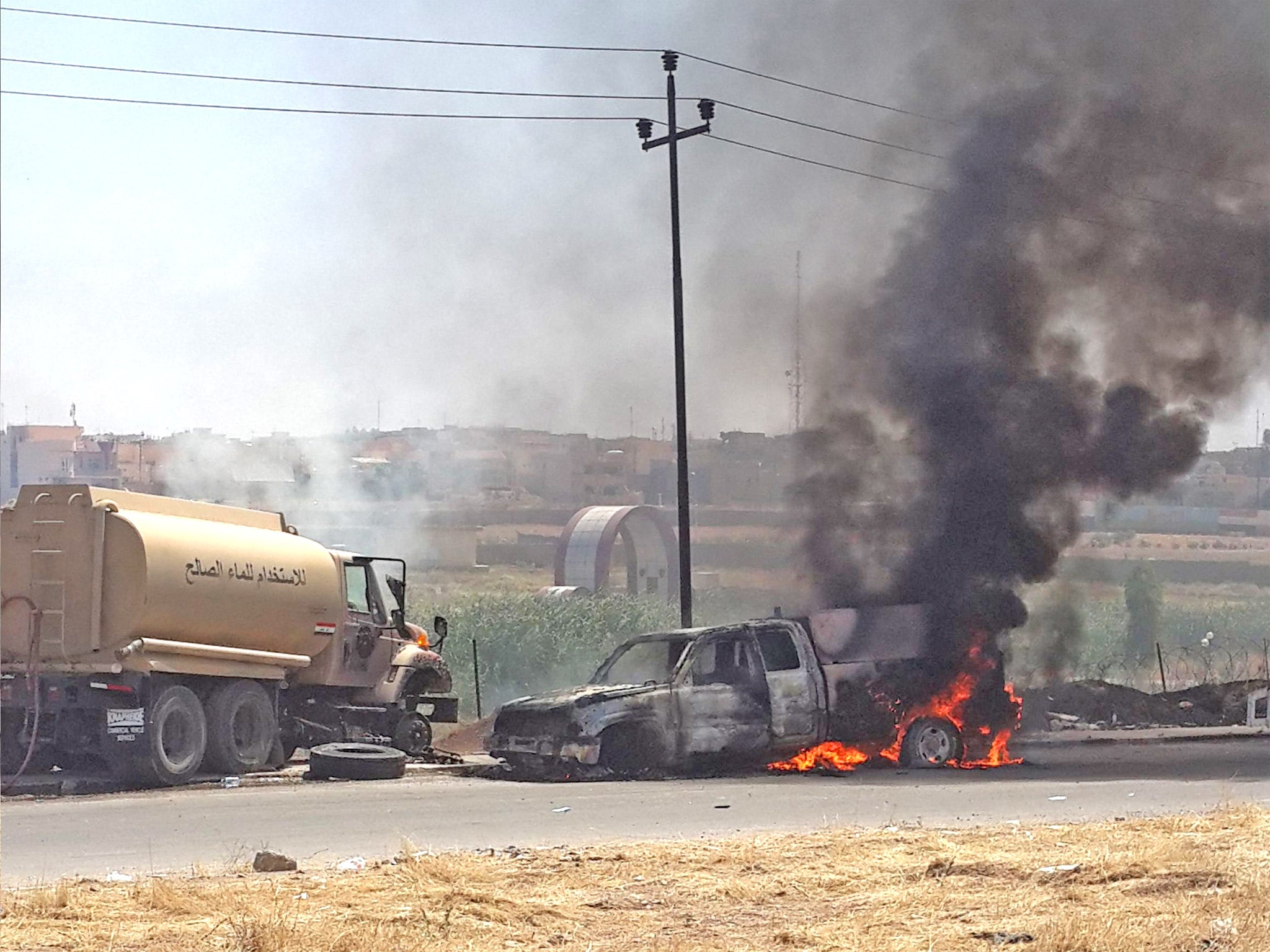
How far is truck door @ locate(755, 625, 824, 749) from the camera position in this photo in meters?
17.6

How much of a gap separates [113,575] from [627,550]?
114ft

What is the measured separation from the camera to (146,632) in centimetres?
1677

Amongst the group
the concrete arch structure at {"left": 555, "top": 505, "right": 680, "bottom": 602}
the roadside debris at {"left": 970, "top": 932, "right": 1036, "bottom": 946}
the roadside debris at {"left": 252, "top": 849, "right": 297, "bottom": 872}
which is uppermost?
the concrete arch structure at {"left": 555, "top": 505, "right": 680, "bottom": 602}

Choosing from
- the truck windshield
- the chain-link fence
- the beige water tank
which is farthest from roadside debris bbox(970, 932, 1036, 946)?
the chain-link fence

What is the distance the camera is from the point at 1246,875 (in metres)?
9.23

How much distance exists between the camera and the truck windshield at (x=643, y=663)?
1744 cm

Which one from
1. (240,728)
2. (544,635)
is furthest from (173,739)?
(544,635)

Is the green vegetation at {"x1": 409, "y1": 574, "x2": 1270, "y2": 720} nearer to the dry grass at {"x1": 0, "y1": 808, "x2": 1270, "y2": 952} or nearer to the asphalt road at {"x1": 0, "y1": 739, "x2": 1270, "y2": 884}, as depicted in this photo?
the asphalt road at {"x1": 0, "y1": 739, "x2": 1270, "y2": 884}

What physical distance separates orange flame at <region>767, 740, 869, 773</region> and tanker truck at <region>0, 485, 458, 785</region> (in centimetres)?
563

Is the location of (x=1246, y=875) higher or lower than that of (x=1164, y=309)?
lower

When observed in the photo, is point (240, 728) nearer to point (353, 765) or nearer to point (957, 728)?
point (353, 765)

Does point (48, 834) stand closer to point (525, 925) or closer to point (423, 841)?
point (423, 841)

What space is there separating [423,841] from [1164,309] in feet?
56.1

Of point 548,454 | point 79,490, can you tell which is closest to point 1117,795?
point 79,490
